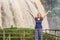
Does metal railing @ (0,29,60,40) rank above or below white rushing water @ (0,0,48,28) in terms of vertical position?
below

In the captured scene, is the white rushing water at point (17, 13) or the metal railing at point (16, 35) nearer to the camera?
the metal railing at point (16, 35)

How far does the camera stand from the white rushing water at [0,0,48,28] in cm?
1869

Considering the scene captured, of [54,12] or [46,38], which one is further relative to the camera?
[54,12]

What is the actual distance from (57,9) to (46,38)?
24.4 feet

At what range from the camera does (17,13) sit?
758 inches

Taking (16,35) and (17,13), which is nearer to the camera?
(16,35)

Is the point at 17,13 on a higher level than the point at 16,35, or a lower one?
higher

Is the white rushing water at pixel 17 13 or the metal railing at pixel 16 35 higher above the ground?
the white rushing water at pixel 17 13

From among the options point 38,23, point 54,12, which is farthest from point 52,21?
point 38,23

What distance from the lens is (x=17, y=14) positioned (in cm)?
1919

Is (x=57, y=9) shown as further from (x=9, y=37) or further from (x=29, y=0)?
(x=9, y=37)

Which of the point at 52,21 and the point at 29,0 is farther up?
the point at 29,0

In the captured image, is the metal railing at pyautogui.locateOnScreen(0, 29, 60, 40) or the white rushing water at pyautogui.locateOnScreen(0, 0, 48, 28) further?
the white rushing water at pyautogui.locateOnScreen(0, 0, 48, 28)

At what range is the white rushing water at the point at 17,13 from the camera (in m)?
18.7
